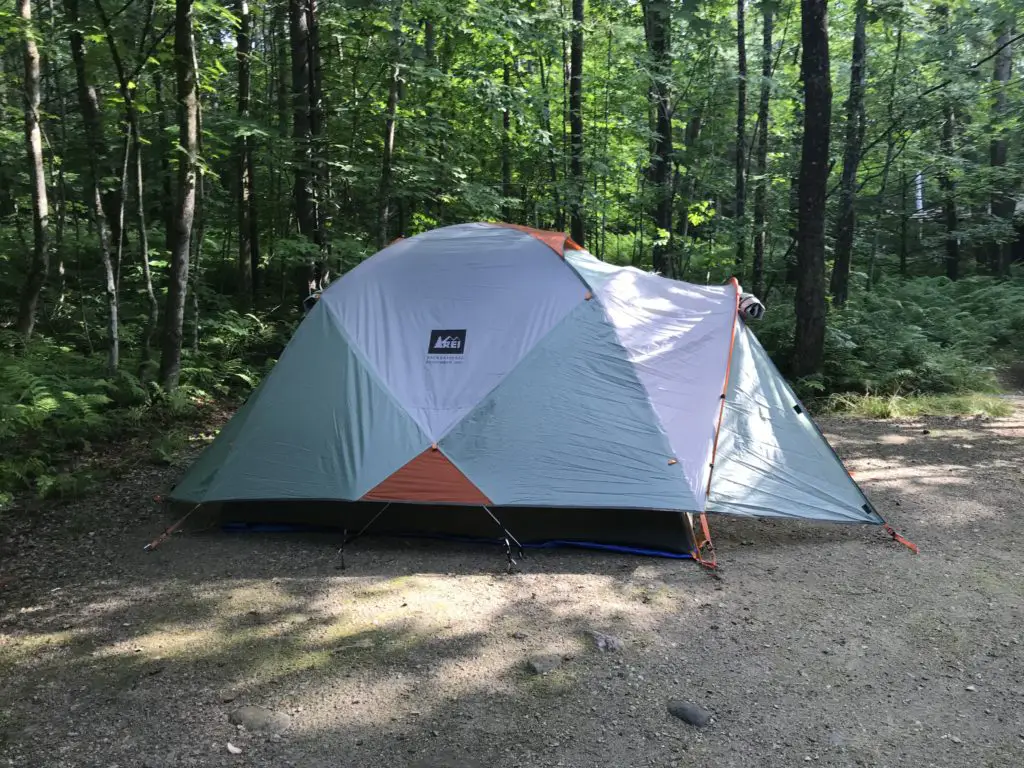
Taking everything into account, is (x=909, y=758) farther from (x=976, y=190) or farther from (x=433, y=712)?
(x=976, y=190)

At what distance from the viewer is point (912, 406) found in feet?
30.6

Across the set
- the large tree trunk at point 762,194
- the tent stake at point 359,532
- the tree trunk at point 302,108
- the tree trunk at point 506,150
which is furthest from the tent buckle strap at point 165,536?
the large tree trunk at point 762,194

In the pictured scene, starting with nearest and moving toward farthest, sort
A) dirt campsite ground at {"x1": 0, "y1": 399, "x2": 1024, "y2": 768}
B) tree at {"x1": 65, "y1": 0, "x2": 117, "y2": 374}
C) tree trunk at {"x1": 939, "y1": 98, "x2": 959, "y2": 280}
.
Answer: dirt campsite ground at {"x1": 0, "y1": 399, "x2": 1024, "y2": 768}
tree at {"x1": 65, "y1": 0, "x2": 117, "y2": 374}
tree trunk at {"x1": 939, "y1": 98, "x2": 959, "y2": 280}

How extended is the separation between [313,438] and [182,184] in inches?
159

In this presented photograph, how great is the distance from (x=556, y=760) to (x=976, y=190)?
2043cm

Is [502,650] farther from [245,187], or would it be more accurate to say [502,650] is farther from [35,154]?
[245,187]

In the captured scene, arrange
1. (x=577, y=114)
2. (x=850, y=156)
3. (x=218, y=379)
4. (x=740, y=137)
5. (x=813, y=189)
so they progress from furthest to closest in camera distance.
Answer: (x=740, y=137) → (x=850, y=156) → (x=577, y=114) → (x=813, y=189) → (x=218, y=379)

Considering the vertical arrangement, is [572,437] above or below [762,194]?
below

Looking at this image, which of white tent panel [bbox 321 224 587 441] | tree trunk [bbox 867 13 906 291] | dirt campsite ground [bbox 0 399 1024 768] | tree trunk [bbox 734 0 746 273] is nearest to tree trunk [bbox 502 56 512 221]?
tree trunk [bbox 734 0 746 273]

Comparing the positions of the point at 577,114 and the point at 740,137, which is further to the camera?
the point at 740,137

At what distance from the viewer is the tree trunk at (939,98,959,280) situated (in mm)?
17672

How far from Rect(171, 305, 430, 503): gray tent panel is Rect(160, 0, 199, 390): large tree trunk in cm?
284

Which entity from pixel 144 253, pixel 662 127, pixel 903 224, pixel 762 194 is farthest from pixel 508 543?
pixel 903 224

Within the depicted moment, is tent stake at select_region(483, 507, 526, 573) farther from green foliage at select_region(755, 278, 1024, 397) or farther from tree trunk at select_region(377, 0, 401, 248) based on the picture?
tree trunk at select_region(377, 0, 401, 248)
